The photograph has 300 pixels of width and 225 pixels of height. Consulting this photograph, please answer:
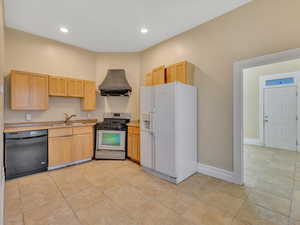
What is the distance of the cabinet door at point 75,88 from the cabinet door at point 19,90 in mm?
843

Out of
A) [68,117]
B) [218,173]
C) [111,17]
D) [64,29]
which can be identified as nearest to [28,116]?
[68,117]

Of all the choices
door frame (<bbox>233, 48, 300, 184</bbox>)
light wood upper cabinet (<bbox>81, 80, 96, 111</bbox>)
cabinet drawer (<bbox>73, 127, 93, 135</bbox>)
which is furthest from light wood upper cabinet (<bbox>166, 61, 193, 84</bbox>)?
cabinet drawer (<bbox>73, 127, 93, 135</bbox>)

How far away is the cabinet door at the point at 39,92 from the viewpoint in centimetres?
317

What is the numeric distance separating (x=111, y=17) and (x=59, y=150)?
10.1 ft

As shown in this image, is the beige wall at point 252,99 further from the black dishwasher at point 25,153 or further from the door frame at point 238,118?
the black dishwasher at point 25,153

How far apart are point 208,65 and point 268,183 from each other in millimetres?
2427

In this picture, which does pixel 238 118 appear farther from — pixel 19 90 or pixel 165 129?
pixel 19 90

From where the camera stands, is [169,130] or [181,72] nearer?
[169,130]

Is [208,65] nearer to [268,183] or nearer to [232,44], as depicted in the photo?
[232,44]

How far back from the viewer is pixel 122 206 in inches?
77.1

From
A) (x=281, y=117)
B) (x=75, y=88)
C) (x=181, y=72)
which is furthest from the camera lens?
(x=281, y=117)

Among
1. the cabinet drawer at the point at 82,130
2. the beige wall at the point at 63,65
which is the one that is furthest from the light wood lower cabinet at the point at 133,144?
the cabinet drawer at the point at 82,130

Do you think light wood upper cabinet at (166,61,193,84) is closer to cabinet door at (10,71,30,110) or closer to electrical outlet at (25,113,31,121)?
cabinet door at (10,71,30,110)

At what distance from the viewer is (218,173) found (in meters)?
2.74
